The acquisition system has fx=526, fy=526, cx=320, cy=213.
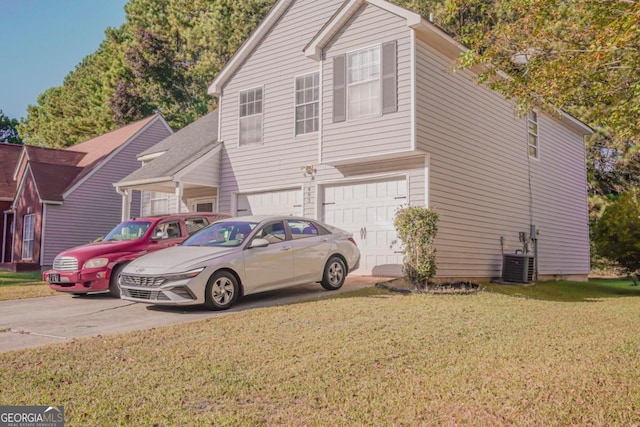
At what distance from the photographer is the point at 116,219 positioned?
2506 cm

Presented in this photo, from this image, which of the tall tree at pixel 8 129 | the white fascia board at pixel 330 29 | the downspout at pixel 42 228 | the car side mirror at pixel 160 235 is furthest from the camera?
the tall tree at pixel 8 129

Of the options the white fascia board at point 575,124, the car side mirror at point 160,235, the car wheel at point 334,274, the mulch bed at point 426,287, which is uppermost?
the white fascia board at point 575,124

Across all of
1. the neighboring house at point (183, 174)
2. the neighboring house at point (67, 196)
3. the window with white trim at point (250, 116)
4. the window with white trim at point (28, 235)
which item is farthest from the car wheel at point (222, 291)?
the window with white trim at point (28, 235)

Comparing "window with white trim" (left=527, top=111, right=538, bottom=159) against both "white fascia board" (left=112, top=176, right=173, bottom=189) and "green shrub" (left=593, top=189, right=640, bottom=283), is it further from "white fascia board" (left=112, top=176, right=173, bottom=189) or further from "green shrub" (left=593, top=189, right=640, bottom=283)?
"white fascia board" (left=112, top=176, right=173, bottom=189)

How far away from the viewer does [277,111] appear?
1507cm

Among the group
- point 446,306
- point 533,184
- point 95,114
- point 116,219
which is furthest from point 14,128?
point 446,306

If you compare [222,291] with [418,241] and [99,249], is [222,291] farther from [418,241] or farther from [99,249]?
[418,241]

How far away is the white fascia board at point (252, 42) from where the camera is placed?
1529 cm

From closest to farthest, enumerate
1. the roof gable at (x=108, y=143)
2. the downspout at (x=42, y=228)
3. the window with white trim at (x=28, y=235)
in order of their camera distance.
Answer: the downspout at (x=42, y=228) → the window with white trim at (x=28, y=235) → the roof gable at (x=108, y=143)

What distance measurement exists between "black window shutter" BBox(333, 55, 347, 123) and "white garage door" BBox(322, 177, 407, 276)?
5.89 feet

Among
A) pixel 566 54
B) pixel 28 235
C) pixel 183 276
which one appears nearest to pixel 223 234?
pixel 183 276

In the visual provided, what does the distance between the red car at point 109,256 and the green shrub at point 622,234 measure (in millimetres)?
14437

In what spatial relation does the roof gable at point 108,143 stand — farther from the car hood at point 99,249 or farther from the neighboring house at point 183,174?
the car hood at point 99,249

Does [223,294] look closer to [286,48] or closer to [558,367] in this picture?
[558,367]
